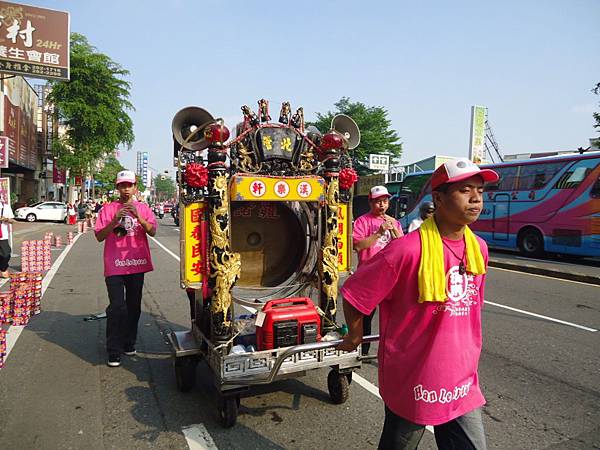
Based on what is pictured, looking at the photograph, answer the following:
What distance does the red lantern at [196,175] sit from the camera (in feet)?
11.3

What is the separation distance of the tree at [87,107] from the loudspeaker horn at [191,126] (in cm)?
3249

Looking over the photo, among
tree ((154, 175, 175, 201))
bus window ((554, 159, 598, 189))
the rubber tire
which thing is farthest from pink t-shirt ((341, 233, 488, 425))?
tree ((154, 175, 175, 201))

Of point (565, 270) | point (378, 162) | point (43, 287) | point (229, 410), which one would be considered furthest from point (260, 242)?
point (378, 162)

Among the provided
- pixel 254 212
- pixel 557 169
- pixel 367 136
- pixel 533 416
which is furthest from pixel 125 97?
pixel 533 416

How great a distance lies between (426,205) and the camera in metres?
5.28

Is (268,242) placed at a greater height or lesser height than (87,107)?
lesser

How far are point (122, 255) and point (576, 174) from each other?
13.2m

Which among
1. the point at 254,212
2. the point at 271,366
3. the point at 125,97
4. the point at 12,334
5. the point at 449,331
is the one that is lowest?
the point at 12,334

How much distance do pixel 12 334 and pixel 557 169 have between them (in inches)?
565

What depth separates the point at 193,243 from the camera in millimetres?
3664

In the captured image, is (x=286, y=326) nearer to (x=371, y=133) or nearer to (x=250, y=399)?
(x=250, y=399)

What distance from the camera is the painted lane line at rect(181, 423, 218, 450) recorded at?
300 centimetres

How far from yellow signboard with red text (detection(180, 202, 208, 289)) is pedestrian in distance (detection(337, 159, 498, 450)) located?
2004 millimetres

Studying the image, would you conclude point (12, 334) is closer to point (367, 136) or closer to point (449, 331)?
point (449, 331)
